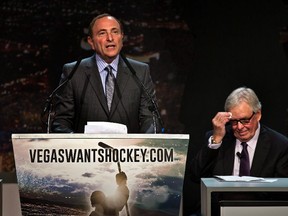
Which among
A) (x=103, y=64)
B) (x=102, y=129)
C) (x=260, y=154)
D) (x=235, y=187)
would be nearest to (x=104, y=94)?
(x=103, y=64)

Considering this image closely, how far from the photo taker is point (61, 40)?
4688 millimetres

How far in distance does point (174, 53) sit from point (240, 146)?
1.51 metres

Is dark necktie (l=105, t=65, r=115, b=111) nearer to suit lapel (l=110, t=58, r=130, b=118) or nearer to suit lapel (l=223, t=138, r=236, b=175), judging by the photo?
suit lapel (l=110, t=58, r=130, b=118)

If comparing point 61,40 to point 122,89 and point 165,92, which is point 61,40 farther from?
point 122,89

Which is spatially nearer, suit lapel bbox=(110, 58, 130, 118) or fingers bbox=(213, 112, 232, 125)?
suit lapel bbox=(110, 58, 130, 118)

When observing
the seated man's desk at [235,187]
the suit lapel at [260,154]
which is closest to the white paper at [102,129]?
the seated man's desk at [235,187]

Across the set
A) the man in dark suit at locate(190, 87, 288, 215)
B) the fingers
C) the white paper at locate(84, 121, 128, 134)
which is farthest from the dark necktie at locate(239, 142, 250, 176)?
the white paper at locate(84, 121, 128, 134)

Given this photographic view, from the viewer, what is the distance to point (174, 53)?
4.75m

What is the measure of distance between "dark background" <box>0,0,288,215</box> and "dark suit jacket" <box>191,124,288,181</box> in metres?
1.32

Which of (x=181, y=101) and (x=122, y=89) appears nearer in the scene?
(x=122, y=89)

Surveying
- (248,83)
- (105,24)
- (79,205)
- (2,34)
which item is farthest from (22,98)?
(79,205)

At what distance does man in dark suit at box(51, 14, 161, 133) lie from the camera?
2.82 metres

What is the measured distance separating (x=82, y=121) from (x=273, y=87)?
7.52ft

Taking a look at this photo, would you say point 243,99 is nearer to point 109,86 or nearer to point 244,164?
point 244,164
